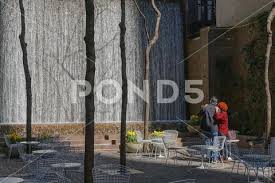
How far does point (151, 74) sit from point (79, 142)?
5.76 m

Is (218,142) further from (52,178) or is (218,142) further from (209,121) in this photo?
(52,178)

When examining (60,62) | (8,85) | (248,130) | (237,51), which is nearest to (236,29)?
(237,51)

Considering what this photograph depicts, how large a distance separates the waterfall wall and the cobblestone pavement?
19.5 feet

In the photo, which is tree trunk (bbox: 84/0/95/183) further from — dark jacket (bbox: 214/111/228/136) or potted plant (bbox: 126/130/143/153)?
potted plant (bbox: 126/130/143/153)

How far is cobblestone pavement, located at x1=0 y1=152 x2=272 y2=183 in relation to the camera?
38.9 ft

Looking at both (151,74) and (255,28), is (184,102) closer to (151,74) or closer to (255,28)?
(151,74)

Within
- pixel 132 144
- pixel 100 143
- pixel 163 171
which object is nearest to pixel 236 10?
pixel 132 144

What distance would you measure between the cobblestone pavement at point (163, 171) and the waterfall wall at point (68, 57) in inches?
234

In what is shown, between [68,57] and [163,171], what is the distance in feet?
34.3

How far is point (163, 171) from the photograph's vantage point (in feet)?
43.5

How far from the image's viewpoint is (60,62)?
22.3m

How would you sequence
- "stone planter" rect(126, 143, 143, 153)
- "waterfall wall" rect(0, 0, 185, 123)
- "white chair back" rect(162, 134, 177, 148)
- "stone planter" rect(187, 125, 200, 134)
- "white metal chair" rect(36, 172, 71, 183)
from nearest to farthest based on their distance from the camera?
"white metal chair" rect(36, 172, 71, 183), "white chair back" rect(162, 134, 177, 148), "stone planter" rect(126, 143, 143, 153), "stone planter" rect(187, 125, 200, 134), "waterfall wall" rect(0, 0, 185, 123)

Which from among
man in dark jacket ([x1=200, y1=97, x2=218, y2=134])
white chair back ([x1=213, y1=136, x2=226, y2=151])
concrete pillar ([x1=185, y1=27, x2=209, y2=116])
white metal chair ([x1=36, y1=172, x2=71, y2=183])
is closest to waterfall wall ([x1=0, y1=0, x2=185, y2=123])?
concrete pillar ([x1=185, y1=27, x2=209, y2=116])

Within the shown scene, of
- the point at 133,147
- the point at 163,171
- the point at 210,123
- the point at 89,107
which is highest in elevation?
the point at 89,107
